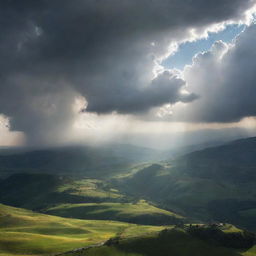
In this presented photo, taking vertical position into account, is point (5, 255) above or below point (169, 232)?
below

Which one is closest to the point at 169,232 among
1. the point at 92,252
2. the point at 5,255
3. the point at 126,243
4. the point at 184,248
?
the point at 184,248

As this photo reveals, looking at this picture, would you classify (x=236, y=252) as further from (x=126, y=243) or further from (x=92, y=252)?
(x=92, y=252)

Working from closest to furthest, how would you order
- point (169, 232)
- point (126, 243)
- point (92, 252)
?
point (92, 252) → point (126, 243) → point (169, 232)

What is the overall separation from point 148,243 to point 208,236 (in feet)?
141

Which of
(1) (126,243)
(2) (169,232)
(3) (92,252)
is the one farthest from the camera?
(2) (169,232)

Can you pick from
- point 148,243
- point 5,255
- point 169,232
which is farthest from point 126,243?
point 5,255

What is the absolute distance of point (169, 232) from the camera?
640 feet

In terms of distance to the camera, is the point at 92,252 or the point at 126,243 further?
the point at 126,243

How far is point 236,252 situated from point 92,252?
88833 millimetres

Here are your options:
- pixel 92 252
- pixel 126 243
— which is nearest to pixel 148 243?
pixel 126 243

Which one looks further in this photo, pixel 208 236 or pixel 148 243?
pixel 208 236

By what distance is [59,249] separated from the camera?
186m

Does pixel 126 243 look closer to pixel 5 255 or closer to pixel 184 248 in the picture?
pixel 184 248

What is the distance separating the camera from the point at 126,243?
178375 mm
